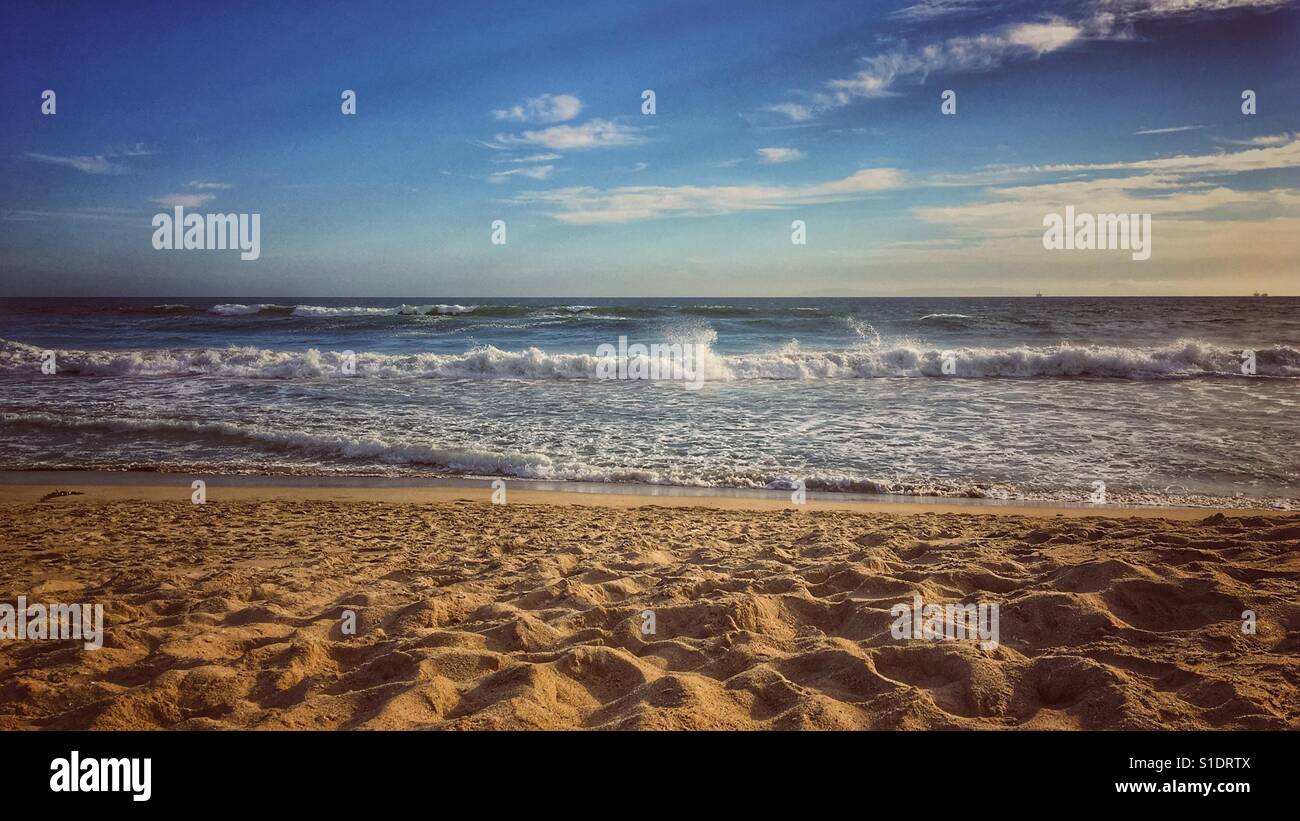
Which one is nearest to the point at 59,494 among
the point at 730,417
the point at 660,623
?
the point at 660,623

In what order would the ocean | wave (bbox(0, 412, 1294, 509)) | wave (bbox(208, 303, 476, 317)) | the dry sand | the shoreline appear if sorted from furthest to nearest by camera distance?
wave (bbox(208, 303, 476, 317))
the ocean
wave (bbox(0, 412, 1294, 509))
the shoreline
the dry sand

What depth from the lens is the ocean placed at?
9188mm

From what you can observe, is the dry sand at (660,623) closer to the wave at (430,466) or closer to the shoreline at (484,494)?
the shoreline at (484,494)

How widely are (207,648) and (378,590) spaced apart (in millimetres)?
1237

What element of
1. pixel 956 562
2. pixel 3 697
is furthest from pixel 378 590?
pixel 956 562

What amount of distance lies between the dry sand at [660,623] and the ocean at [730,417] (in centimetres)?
241

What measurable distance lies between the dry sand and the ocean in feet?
7.90

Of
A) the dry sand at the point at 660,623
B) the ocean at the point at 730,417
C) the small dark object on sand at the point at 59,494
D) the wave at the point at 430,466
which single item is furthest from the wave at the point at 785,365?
the dry sand at the point at 660,623

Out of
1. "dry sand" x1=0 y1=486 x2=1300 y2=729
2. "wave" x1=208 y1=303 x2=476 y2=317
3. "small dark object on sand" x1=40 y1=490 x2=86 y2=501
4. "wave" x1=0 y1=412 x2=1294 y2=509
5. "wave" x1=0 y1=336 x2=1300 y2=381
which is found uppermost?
"wave" x1=208 y1=303 x2=476 y2=317

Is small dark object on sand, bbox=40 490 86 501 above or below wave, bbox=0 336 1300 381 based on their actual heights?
below

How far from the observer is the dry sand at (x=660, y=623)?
10.5 ft

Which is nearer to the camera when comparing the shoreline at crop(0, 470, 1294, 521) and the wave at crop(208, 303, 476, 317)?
the shoreline at crop(0, 470, 1294, 521)

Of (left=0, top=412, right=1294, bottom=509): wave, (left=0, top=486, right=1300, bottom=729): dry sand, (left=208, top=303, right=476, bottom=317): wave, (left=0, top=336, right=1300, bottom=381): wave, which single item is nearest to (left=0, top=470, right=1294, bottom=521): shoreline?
(left=0, top=412, right=1294, bottom=509): wave

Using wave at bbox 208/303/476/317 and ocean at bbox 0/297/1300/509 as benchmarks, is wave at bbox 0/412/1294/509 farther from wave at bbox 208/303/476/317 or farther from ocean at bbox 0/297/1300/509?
wave at bbox 208/303/476/317
